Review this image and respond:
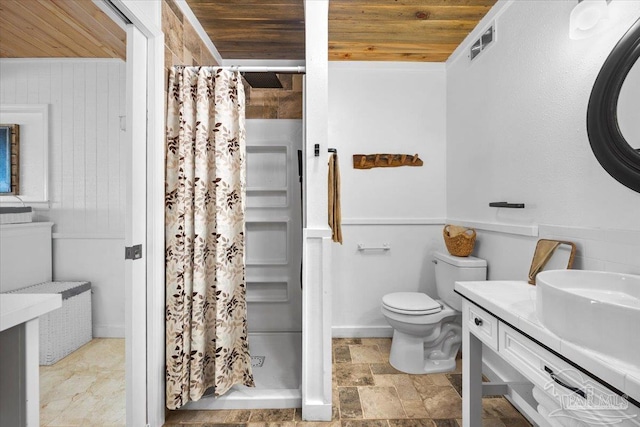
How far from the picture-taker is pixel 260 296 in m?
2.71

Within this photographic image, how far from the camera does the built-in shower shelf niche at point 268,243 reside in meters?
2.68

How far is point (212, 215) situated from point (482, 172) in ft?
6.13

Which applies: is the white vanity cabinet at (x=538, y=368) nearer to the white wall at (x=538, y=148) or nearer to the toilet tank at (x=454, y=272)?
the white wall at (x=538, y=148)

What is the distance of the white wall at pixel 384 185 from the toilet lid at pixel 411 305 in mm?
459

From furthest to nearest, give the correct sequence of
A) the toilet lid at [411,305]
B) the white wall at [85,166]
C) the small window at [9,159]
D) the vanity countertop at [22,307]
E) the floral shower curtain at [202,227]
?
the toilet lid at [411,305] < the floral shower curtain at [202,227] < the white wall at [85,166] < the small window at [9,159] < the vanity countertop at [22,307]

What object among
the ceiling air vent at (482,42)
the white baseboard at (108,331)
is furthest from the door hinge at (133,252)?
the ceiling air vent at (482,42)

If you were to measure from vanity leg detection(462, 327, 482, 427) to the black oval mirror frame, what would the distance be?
906 millimetres

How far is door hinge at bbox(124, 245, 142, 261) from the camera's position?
142 centimetres

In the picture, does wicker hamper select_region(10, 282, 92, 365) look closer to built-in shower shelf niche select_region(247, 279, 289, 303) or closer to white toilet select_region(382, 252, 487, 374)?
built-in shower shelf niche select_region(247, 279, 289, 303)

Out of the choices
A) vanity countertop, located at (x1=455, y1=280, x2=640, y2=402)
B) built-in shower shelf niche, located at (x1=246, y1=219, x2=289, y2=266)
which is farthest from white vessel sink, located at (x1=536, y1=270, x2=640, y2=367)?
built-in shower shelf niche, located at (x1=246, y1=219, x2=289, y2=266)

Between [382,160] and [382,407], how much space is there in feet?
6.12

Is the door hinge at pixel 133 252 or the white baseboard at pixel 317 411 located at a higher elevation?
the door hinge at pixel 133 252

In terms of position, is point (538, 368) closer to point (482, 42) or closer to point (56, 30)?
point (56, 30)

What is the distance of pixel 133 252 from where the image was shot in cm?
145
